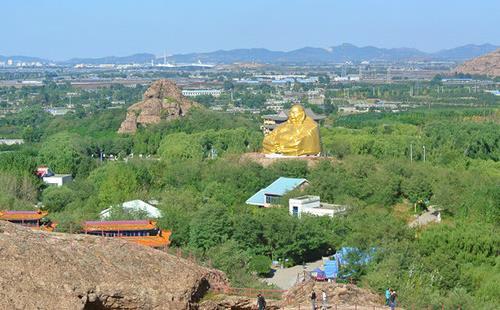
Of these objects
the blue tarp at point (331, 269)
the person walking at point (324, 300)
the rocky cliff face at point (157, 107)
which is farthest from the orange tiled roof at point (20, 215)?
the rocky cliff face at point (157, 107)

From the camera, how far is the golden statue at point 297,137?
41.3 meters

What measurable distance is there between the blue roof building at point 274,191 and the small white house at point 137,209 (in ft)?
15.7

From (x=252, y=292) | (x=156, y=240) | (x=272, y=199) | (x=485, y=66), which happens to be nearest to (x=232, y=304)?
(x=252, y=292)

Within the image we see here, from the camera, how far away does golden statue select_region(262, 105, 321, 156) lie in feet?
136

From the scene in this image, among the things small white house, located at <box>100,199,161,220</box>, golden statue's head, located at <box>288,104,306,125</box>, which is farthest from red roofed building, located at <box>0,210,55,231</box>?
golden statue's head, located at <box>288,104,306,125</box>

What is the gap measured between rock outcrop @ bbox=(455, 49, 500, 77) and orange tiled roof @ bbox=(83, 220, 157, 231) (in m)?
156

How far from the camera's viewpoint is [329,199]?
3559cm

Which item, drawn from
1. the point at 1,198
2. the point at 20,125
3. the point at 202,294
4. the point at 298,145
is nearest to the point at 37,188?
the point at 1,198

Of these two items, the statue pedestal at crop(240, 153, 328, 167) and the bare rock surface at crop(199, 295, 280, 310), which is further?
the statue pedestal at crop(240, 153, 328, 167)

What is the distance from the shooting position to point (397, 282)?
20547mm

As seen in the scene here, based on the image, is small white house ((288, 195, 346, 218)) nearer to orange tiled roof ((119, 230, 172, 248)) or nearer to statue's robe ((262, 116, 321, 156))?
orange tiled roof ((119, 230, 172, 248))

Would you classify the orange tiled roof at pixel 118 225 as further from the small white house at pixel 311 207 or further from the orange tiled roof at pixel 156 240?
the small white house at pixel 311 207

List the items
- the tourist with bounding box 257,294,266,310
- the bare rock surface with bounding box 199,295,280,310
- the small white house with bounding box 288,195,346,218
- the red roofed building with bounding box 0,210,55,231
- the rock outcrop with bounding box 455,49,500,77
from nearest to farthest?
the tourist with bounding box 257,294,266,310 → the bare rock surface with bounding box 199,295,280,310 → the red roofed building with bounding box 0,210,55,231 → the small white house with bounding box 288,195,346,218 → the rock outcrop with bounding box 455,49,500,77

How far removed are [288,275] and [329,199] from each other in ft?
30.0
